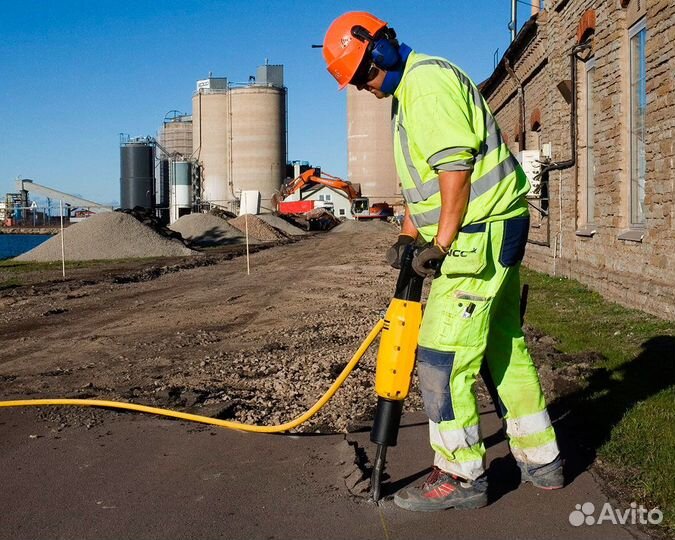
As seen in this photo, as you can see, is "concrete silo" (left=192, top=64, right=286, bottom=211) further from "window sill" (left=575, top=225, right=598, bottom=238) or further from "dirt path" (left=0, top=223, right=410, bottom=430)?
"window sill" (left=575, top=225, right=598, bottom=238)

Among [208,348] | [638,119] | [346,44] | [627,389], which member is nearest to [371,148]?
[638,119]

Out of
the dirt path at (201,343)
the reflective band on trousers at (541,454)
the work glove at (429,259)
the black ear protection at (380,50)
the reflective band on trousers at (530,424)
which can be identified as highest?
the black ear protection at (380,50)

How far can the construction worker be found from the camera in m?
4.16

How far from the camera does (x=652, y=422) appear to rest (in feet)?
18.5

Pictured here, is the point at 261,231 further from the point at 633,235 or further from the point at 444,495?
the point at 444,495

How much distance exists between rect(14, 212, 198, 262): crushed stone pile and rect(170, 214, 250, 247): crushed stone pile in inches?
336

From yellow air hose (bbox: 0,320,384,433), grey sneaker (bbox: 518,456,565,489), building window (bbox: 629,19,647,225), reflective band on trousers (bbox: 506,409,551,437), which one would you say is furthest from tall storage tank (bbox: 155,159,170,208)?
grey sneaker (bbox: 518,456,565,489)

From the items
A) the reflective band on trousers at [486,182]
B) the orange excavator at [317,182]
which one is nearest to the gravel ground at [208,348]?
the reflective band on trousers at [486,182]

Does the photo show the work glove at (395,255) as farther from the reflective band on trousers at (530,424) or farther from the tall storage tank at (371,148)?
the tall storage tank at (371,148)

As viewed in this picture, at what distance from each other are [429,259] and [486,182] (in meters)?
0.48

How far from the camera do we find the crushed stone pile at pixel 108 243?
29.6 m

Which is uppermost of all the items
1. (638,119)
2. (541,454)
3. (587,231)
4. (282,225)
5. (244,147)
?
(244,147)

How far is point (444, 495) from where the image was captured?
4203mm

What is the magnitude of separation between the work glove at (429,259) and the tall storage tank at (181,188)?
70.2 metres
